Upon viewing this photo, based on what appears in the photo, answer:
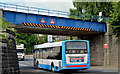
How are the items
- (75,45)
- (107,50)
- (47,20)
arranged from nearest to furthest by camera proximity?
1. (75,45)
2. (47,20)
3. (107,50)

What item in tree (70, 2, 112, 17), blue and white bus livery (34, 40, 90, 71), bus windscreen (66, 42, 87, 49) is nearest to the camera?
blue and white bus livery (34, 40, 90, 71)

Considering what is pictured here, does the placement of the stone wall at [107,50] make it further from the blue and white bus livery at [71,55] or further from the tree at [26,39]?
the tree at [26,39]

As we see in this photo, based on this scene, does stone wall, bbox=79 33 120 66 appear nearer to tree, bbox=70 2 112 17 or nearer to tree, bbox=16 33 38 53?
tree, bbox=70 2 112 17

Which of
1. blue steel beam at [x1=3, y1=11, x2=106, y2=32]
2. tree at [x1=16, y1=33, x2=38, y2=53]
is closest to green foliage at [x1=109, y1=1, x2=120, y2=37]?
blue steel beam at [x1=3, y1=11, x2=106, y2=32]

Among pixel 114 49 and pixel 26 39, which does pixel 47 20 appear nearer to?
pixel 114 49

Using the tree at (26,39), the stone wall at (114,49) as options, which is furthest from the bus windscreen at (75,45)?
the tree at (26,39)

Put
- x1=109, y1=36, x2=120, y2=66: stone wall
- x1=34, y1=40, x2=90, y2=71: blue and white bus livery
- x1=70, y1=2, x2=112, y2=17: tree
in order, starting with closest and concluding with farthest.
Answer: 1. x1=34, y1=40, x2=90, y2=71: blue and white bus livery
2. x1=109, y1=36, x2=120, y2=66: stone wall
3. x1=70, y1=2, x2=112, y2=17: tree

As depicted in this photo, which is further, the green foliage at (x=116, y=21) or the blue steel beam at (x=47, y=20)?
the green foliage at (x=116, y=21)

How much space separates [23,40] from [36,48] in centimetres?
5619

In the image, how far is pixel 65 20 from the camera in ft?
97.6

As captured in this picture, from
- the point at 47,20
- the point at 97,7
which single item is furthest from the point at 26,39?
the point at 47,20

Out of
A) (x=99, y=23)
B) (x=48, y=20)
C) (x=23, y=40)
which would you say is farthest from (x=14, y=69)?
(x=23, y=40)

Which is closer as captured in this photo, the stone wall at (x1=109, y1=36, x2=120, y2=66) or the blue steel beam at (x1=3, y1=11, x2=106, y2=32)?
the blue steel beam at (x1=3, y1=11, x2=106, y2=32)

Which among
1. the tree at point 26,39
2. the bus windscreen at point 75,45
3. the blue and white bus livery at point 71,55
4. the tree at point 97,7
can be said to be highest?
the tree at point 97,7
